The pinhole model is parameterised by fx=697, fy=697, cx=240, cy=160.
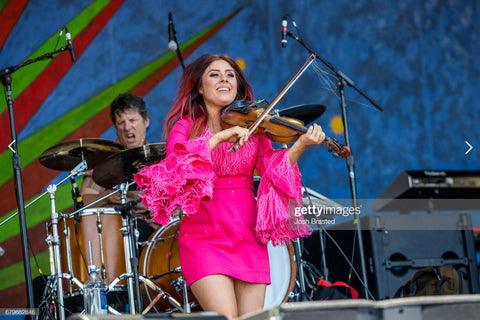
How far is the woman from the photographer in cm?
263

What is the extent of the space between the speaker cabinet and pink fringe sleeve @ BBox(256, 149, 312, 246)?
53.5 inches

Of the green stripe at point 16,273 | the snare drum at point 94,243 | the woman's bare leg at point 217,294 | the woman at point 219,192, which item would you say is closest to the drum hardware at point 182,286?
the snare drum at point 94,243

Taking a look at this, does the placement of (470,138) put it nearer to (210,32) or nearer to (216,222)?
(210,32)

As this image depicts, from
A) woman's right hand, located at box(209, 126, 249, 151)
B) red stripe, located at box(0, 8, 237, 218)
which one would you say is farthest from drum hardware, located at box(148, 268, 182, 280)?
red stripe, located at box(0, 8, 237, 218)

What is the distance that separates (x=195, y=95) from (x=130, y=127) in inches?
87.6

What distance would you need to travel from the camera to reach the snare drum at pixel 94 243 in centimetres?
422

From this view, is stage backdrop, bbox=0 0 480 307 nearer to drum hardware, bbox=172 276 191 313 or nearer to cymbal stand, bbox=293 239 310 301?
cymbal stand, bbox=293 239 310 301

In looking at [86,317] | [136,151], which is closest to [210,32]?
[136,151]

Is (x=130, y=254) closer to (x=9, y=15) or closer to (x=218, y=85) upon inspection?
(x=218, y=85)

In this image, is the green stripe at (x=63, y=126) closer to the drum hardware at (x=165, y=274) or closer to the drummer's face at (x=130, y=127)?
the drummer's face at (x=130, y=127)

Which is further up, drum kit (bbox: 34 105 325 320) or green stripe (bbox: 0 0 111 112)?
green stripe (bbox: 0 0 111 112)

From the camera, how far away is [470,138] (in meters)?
6.10

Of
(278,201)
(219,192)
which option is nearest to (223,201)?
(219,192)

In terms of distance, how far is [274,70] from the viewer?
6.09m
